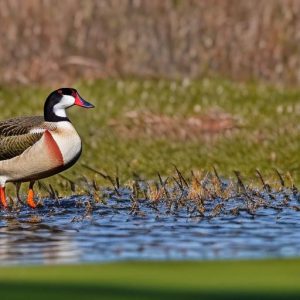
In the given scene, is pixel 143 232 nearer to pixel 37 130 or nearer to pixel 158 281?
pixel 37 130

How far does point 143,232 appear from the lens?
11430 millimetres

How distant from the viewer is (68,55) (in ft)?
78.3

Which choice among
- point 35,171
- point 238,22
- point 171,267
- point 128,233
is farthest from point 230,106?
point 171,267

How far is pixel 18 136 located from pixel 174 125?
6.64m

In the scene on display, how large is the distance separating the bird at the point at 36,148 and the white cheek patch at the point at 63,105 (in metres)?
0.01

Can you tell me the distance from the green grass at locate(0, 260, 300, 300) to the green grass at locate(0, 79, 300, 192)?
24.0 ft

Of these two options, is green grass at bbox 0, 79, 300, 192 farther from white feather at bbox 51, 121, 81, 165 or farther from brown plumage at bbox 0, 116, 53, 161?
white feather at bbox 51, 121, 81, 165

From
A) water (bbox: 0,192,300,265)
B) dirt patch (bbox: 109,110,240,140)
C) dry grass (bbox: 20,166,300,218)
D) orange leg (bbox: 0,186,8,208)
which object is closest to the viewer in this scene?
water (bbox: 0,192,300,265)

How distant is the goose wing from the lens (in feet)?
45.3

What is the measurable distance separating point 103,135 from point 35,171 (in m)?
5.78

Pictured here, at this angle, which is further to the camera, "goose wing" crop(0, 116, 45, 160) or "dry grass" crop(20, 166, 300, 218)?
"goose wing" crop(0, 116, 45, 160)

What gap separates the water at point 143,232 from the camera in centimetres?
1001

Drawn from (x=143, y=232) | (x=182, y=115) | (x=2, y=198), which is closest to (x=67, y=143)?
(x=2, y=198)

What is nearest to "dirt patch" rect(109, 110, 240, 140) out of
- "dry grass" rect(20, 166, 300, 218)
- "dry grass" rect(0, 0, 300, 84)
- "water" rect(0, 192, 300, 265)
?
"dry grass" rect(0, 0, 300, 84)
